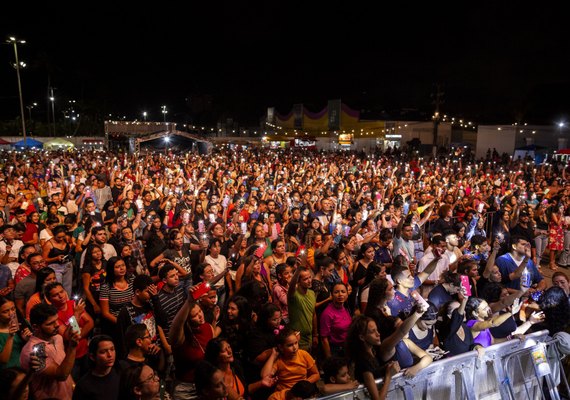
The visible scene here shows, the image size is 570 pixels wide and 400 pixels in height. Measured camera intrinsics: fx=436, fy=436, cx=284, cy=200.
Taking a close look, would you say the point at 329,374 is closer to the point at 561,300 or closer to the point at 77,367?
the point at 77,367

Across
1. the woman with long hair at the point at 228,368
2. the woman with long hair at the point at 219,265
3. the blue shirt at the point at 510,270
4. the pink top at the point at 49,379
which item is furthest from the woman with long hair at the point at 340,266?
the pink top at the point at 49,379

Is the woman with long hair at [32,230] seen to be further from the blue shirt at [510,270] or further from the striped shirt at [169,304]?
the blue shirt at [510,270]

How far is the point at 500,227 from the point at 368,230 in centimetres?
302

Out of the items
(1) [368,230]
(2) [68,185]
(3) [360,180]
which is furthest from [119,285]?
(3) [360,180]

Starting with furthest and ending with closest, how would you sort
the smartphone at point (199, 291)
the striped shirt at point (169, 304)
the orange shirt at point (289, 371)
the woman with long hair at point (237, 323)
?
the striped shirt at point (169, 304), the woman with long hair at point (237, 323), the orange shirt at point (289, 371), the smartphone at point (199, 291)

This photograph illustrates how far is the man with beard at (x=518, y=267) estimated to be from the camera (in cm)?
542

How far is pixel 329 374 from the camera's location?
→ 9.92 feet

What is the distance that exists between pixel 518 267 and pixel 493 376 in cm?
215

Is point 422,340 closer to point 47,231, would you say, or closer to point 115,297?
point 115,297

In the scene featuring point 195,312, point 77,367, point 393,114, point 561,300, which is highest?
point 393,114

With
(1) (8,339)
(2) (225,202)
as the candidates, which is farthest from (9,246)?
(2) (225,202)

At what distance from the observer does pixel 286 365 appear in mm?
3219

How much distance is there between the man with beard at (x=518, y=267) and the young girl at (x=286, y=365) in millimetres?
3394

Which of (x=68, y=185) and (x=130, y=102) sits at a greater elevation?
(x=130, y=102)
